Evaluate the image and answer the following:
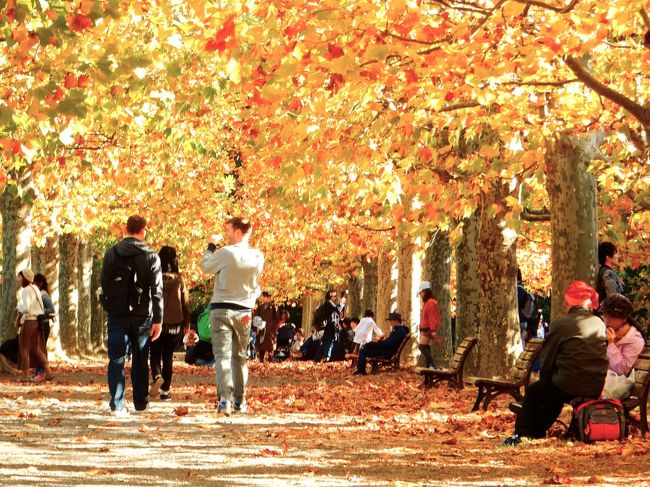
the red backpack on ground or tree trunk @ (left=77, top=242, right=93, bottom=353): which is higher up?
tree trunk @ (left=77, top=242, right=93, bottom=353)

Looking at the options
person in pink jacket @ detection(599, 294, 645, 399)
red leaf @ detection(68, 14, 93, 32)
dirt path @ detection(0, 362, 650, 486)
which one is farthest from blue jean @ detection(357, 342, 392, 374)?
red leaf @ detection(68, 14, 93, 32)

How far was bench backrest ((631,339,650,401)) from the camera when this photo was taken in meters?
11.1

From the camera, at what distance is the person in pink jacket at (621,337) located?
11.7 m

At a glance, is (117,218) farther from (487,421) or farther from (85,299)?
(487,421)

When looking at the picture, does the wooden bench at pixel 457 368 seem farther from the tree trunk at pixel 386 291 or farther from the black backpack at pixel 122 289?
the tree trunk at pixel 386 291

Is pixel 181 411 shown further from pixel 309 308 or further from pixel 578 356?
pixel 309 308

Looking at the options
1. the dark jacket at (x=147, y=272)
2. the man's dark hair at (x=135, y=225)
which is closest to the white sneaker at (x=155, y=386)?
the dark jacket at (x=147, y=272)

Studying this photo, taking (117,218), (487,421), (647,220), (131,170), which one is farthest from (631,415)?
(117,218)

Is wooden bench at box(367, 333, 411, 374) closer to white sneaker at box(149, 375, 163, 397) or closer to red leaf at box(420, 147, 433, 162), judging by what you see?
red leaf at box(420, 147, 433, 162)

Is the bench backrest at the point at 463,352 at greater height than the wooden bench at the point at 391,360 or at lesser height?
greater

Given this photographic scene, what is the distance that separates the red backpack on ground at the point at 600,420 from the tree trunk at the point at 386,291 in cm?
2118

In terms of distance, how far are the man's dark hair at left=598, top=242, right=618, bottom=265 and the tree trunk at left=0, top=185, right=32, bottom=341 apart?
11522 millimetres

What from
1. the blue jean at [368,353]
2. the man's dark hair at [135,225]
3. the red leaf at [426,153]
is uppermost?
the red leaf at [426,153]

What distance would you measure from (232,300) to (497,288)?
647 cm
